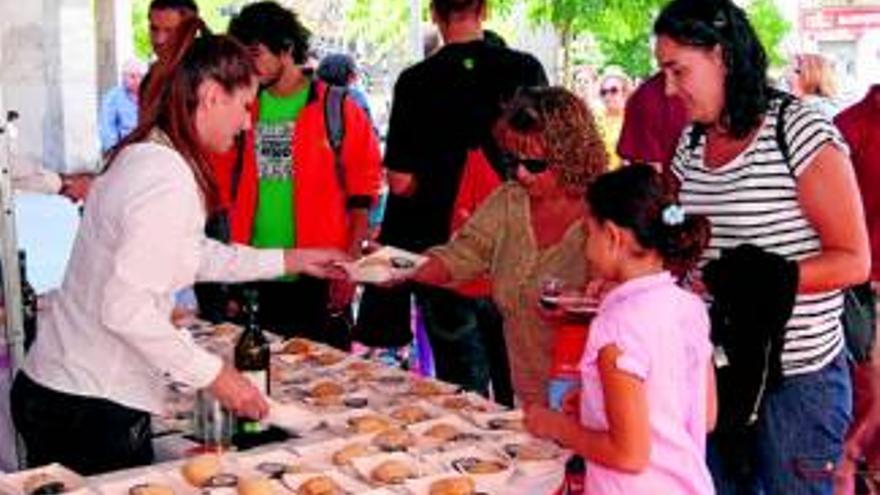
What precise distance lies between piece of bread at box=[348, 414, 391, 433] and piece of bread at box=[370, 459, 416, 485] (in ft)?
0.72

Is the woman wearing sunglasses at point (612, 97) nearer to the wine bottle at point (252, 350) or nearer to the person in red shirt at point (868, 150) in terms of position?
the person in red shirt at point (868, 150)

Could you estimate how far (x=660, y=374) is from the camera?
1.94 metres

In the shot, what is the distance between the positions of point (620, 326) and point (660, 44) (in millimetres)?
713

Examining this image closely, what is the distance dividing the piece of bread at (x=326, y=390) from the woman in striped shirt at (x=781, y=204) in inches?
33.1

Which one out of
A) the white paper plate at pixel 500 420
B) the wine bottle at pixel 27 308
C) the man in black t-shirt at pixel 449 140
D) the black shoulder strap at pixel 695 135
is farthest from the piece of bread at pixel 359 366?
the man in black t-shirt at pixel 449 140

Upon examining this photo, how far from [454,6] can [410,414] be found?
2000 millimetres

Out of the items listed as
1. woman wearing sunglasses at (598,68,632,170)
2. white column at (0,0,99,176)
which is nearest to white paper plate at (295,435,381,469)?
white column at (0,0,99,176)

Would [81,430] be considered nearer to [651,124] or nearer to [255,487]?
[255,487]

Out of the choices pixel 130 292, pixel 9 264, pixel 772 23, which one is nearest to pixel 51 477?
pixel 130 292

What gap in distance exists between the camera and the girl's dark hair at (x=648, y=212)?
80.0 inches

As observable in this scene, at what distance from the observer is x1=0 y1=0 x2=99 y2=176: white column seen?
19.0 ft

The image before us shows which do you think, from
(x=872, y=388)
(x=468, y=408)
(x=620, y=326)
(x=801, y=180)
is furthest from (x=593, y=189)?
(x=872, y=388)

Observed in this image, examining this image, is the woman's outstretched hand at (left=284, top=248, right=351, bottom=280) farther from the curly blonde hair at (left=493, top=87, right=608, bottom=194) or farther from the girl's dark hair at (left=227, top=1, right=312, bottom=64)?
the girl's dark hair at (left=227, top=1, right=312, bottom=64)

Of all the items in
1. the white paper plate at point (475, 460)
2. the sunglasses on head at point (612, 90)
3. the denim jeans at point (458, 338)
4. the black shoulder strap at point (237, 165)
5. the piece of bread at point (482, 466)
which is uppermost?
the sunglasses on head at point (612, 90)
